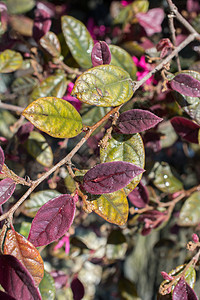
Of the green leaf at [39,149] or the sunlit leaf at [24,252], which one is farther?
the green leaf at [39,149]

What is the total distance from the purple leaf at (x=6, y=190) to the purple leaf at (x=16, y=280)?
Answer: 112 mm

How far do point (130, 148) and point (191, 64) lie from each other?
0.55m

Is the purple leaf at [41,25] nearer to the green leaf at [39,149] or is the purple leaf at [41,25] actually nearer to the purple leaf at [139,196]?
the green leaf at [39,149]

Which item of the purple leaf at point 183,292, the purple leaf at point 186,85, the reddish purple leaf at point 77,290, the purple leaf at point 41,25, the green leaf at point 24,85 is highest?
the purple leaf at point 41,25

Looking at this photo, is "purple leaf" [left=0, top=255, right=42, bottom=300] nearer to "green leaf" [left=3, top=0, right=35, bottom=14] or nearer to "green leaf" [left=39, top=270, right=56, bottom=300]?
"green leaf" [left=39, top=270, right=56, bottom=300]

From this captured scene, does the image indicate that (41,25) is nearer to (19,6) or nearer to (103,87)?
(103,87)

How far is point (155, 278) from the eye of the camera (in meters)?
1.38

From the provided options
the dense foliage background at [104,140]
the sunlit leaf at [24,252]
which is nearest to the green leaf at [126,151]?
the dense foliage background at [104,140]

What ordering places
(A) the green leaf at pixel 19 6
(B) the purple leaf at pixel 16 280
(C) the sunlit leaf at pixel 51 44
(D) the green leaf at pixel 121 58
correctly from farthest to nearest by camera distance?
(A) the green leaf at pixel 19 6 < (C) the sunlit leaf at pixel 51 44 < (D) the green leaf at pixel 121 58 < (B) the purple leaf at pixel 16 280

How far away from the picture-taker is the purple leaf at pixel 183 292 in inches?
28.0

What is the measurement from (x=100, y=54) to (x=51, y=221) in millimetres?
392

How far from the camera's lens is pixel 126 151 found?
716 mm

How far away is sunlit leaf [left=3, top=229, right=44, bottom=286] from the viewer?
2.03 feet

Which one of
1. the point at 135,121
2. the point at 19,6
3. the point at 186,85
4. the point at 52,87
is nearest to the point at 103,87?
the point at 135,121
